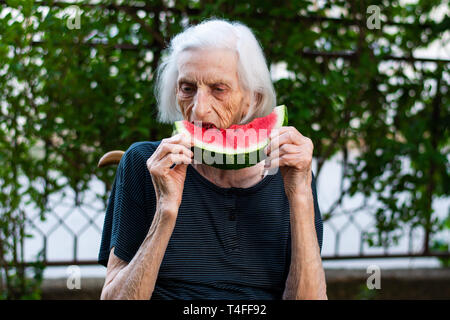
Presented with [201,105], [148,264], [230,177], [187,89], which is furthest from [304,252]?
[187,89]

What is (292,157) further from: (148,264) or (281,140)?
(148,264)

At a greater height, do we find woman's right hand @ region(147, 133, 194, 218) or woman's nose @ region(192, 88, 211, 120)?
woman's nose @ region(192, 88, 211, 120)

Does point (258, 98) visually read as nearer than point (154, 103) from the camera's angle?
Yes

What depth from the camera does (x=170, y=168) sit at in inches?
73.1

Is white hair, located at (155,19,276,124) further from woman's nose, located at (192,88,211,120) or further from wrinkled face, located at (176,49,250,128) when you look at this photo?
woman's nose, located at (192,88,211,120)

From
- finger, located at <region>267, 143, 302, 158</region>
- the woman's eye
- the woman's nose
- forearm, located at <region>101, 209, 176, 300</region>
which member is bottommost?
forearm, located at <region>101, 209, 176, 300</region>

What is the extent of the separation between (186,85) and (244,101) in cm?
30

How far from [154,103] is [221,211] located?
1.46m

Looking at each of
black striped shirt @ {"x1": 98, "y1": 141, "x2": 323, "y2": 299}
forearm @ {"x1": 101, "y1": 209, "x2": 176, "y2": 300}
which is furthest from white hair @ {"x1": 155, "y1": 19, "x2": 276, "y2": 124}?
forearm @ {"x1": 101, "y1": 209, "x2": 176, "y2": 300}

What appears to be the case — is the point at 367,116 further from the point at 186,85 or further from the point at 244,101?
the point at 186,85

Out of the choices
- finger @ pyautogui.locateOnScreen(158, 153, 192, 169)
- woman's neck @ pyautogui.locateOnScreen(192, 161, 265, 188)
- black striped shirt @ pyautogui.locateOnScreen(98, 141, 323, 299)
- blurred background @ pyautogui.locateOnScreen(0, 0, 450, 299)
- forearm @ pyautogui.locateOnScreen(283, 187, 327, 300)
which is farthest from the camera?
blurred background @ pyautogui.locateOnScreen(0, 0, 450, 299)

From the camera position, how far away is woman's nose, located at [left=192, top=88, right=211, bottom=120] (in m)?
2.06

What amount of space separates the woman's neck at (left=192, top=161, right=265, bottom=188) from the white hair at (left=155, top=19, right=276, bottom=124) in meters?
0.27
